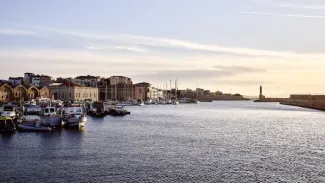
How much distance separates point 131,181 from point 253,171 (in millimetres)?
9537

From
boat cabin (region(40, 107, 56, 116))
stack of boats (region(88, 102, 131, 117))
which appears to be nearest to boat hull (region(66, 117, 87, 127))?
boat cabin (region(40, 107, 56, 116))

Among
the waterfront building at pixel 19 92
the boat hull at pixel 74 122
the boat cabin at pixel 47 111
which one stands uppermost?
the waterfront building at pixel 19 92

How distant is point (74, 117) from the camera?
63375 mm

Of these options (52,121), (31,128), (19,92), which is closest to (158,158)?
(31,128)

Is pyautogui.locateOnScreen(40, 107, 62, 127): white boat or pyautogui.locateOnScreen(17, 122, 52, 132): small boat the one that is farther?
pyautogui.locateOnScreen(40, 107, 62, 127): white boat

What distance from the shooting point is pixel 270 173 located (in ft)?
102

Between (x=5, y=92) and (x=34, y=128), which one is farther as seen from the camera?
(x=5, y=92)

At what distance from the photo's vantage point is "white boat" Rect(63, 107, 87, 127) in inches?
2437

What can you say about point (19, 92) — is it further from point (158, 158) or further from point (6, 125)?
point (158, 158)

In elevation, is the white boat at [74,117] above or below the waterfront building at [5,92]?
below

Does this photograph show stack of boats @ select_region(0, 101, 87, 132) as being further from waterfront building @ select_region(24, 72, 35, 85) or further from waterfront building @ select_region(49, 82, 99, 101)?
waterfront building @ select_region(24, 72, 35, 85)

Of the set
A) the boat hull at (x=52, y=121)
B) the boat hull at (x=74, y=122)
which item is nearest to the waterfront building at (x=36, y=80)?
the boat hull at (x=52, y=121)

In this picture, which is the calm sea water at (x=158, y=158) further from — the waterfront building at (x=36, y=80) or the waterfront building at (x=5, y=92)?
the waterfront building at (x=36, y=80)

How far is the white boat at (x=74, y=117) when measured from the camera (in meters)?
61.9
